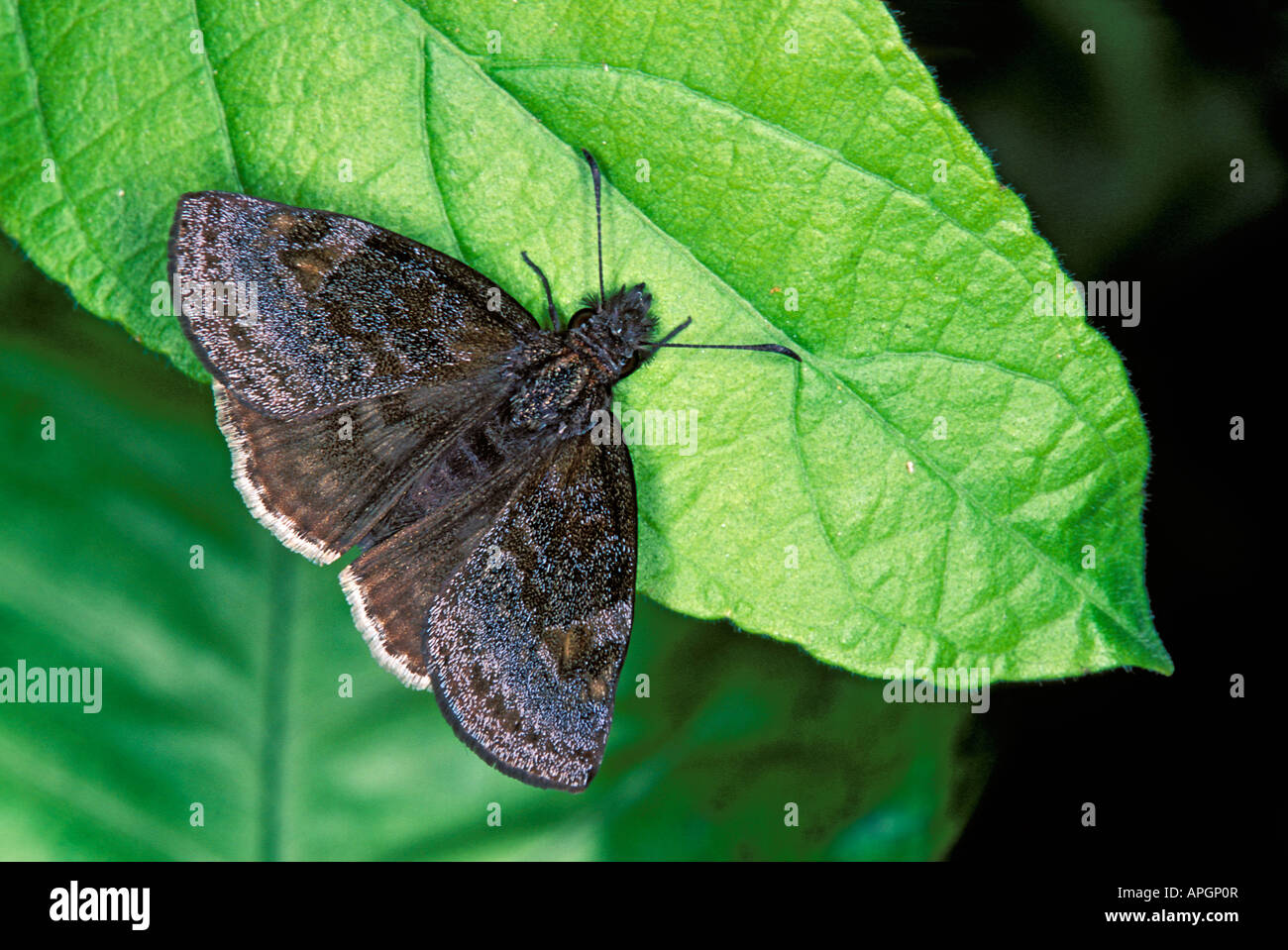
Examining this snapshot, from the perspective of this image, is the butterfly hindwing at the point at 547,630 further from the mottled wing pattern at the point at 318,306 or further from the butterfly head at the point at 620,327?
the mottled wing pattern at the point at 318,306

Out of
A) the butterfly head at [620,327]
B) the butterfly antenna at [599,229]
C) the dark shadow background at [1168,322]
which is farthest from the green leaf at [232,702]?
the butterfly antenna at [599,229]

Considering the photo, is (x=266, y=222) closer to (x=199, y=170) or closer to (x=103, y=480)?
(x=199, y=170)

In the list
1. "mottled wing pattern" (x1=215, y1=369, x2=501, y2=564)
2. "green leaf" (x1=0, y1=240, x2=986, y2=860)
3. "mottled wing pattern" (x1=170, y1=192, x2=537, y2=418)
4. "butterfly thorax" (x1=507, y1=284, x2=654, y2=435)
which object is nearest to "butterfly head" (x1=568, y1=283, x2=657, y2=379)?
"butterfly thorax" (x1=507, y1=284, x2=654, y2=435)

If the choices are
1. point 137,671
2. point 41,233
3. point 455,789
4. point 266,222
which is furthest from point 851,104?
point 137,671

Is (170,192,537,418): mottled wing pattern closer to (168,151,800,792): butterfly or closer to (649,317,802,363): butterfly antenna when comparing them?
(168,151,800,792): butterfly

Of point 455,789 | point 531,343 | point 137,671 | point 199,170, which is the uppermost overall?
point 199,170
